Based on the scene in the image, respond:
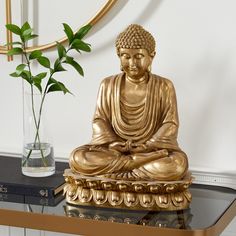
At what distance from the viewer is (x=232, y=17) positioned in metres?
1.29

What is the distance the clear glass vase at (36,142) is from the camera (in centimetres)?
Result: 128

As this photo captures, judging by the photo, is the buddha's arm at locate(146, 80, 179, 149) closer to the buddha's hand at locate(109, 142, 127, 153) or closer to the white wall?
the buddha's hand at locate(109, 142, 127, 153)

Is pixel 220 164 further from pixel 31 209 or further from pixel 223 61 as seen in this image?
pixel 31 209

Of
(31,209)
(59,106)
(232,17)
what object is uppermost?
(232,17)

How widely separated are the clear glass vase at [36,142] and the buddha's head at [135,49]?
0.22m

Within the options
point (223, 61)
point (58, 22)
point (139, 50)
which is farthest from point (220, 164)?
point (58, 22)

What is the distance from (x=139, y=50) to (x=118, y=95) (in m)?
0.09

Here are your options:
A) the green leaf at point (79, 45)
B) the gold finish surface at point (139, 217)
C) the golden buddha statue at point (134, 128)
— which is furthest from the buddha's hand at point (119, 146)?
the green leaf at point (79, 45)

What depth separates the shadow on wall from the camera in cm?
134

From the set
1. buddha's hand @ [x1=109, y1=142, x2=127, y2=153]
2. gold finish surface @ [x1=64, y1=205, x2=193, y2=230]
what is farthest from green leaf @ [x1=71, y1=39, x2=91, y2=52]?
gold finish surface @ [x1=64, y1=205, x2=193, y2=230]

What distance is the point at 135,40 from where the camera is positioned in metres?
1.15

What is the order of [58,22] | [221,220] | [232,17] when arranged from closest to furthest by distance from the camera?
1. [221,220]
2. [232,17]
3. [58,22]

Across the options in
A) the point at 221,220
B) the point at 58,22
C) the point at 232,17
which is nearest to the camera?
the point at 221,220

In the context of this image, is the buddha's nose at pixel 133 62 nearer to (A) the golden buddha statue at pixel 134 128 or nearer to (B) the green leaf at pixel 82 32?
(A) the golden buddha statue at pixel 134 128
